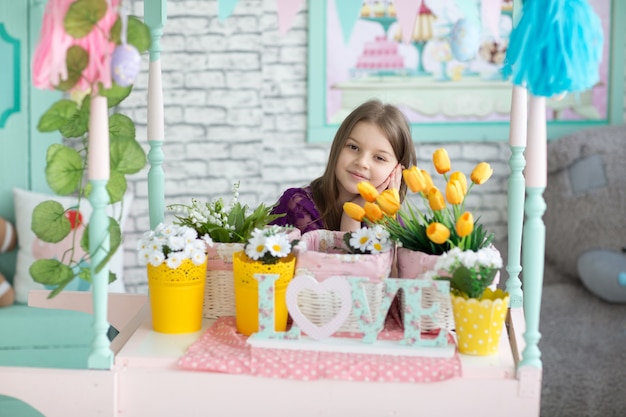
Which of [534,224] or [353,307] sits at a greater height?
[534,224]

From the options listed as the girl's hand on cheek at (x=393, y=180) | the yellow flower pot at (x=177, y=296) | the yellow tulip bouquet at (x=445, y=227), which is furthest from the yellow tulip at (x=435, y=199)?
the girl's hand on cheek at (x=393, y=180)

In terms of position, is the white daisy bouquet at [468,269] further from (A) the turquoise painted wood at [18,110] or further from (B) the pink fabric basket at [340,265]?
(A) the turquoise painted wood at [18,110]

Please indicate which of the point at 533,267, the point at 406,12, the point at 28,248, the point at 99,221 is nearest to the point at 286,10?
the point at 406,12

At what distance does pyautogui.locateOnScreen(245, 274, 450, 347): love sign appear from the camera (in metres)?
1.43

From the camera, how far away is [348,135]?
2.24 meters

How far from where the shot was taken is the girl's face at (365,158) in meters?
2.15

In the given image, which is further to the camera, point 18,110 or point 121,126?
point 18,110

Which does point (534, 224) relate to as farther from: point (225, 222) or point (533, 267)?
point (225, 222)

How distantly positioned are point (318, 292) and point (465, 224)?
Result: 291mm

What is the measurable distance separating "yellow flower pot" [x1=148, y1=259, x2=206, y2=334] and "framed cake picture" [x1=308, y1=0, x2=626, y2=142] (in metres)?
2.24

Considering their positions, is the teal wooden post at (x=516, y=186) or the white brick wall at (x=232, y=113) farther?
the white brick wall at (x=232, y=113)

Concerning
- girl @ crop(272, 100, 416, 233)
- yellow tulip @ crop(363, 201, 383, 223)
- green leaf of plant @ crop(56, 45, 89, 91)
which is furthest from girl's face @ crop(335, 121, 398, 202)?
green leaf of plant @ crop(56, 45, 89, 91)

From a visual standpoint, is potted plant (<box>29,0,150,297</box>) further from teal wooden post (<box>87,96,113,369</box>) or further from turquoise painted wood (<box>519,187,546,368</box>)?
turquoise painted wood (<box>519,187,546,368</box>)

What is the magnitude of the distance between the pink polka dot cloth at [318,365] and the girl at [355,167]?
0.69m
